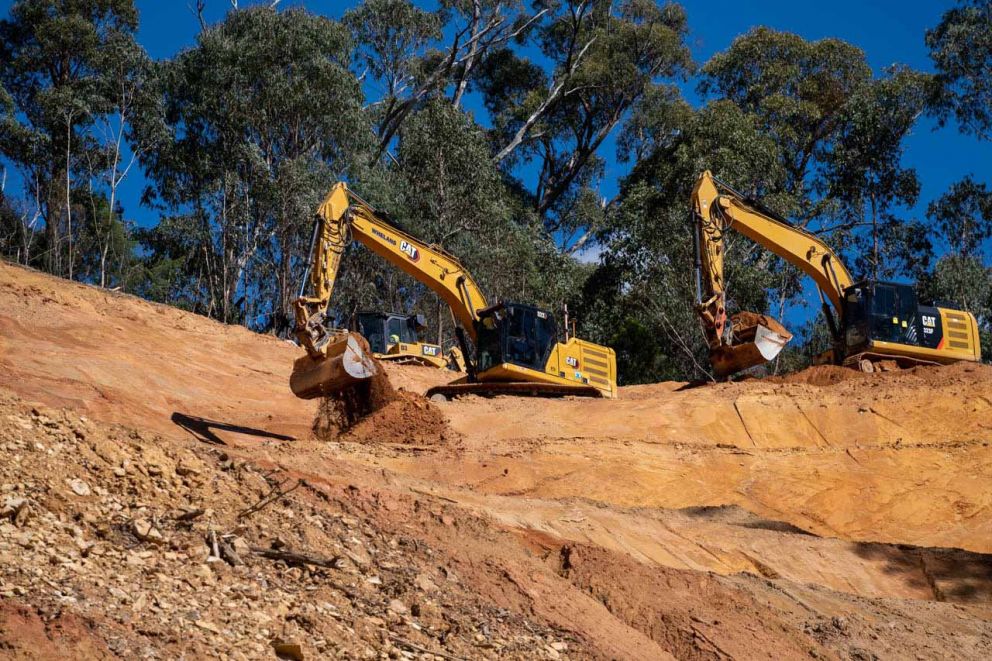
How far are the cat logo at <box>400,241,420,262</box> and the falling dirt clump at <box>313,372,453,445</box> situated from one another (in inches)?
164

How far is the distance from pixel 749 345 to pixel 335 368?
9.54 meters

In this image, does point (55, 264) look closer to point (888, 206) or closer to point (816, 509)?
point (816, 509)

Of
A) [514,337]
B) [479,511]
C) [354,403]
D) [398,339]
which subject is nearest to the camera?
[479,511]

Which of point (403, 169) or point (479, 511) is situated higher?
point (403, 169)

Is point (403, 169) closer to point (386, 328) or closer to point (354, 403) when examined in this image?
point (386, 328)

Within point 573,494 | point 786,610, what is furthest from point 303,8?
point 786,610

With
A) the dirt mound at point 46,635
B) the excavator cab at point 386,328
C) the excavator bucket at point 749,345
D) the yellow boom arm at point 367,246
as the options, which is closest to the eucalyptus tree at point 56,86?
the excavator cab at point 386,328

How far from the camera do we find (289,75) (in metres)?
37.8

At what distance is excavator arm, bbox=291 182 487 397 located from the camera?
17.8 metres

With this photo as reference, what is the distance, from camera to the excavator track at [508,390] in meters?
23.0

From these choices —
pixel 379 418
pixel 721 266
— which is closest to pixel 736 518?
pixel 379 418

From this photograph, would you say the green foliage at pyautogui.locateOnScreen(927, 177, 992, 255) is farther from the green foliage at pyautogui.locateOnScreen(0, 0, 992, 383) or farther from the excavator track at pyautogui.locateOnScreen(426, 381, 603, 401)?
the excavator track at pyautogui.locateOnScreen(426, 381, 603, 401)

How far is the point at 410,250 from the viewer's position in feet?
74.2

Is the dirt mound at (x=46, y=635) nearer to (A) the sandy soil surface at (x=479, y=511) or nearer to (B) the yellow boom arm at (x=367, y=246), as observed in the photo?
(A) the sandy soil surface at (x=479, y=511)
